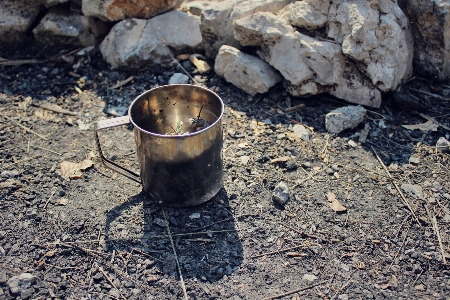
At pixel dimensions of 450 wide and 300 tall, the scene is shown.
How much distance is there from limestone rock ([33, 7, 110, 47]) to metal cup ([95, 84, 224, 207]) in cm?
249

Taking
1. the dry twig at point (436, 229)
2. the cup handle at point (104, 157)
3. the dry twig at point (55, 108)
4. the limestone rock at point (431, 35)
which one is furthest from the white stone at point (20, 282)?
the limestone rock at point (431, 35)

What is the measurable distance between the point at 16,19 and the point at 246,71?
2.97m

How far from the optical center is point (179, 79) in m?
5.04

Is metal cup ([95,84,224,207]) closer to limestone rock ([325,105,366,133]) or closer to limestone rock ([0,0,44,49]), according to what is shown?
limestone rock ([325,105,366,133])

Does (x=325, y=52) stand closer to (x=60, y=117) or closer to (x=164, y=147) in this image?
(x=164, y=147)

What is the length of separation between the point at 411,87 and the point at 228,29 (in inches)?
83.1

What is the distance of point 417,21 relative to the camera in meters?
4.69

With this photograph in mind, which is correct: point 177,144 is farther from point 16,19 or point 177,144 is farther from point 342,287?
point 16,19

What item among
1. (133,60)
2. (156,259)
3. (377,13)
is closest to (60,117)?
(133,60)

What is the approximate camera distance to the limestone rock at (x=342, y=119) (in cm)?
432

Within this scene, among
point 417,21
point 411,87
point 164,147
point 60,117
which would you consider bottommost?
point 60,117

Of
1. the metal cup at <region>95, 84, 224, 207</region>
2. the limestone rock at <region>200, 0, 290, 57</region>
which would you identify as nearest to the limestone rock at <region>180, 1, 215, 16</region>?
the limestone rock at <region>200, 0, 290, 57</region>

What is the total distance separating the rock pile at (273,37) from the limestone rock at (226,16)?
0.4 inches

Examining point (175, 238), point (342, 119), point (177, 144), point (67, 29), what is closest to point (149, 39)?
point (67, 29)
